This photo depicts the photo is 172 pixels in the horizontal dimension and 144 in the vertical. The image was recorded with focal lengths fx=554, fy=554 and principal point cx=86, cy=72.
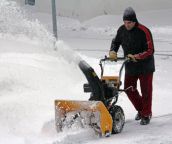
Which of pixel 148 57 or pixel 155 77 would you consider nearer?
pixel 148 57

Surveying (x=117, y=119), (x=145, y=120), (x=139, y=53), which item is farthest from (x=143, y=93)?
(x=117, y=119)

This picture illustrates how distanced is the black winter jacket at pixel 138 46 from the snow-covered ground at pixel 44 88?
76 cm

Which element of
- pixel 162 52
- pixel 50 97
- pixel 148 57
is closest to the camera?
pixel 148 57

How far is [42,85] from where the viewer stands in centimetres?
1047

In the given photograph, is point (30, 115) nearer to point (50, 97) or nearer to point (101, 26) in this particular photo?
point (50, 97)

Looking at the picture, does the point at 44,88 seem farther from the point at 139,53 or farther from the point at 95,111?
the point at 95,111

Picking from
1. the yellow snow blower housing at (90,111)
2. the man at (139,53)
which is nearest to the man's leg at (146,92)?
the man at (139,53)

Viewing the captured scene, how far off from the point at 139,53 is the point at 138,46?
0.14 metres

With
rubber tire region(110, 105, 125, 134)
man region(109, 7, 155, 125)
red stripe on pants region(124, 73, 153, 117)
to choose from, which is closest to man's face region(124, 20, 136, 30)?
man region(109, 7, 155, 125)

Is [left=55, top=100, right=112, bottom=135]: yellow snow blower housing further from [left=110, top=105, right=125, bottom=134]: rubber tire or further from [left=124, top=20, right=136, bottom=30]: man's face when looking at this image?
[left=124, top=20, right=136, bottom=30]: man's face

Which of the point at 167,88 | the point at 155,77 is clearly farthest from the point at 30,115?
the point at 155,77

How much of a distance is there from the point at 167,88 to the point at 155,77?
1112mm

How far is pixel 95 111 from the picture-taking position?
7.20 meters

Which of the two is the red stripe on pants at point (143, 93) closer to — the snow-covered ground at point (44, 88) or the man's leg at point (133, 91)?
the man's leg at point (133, 91)
